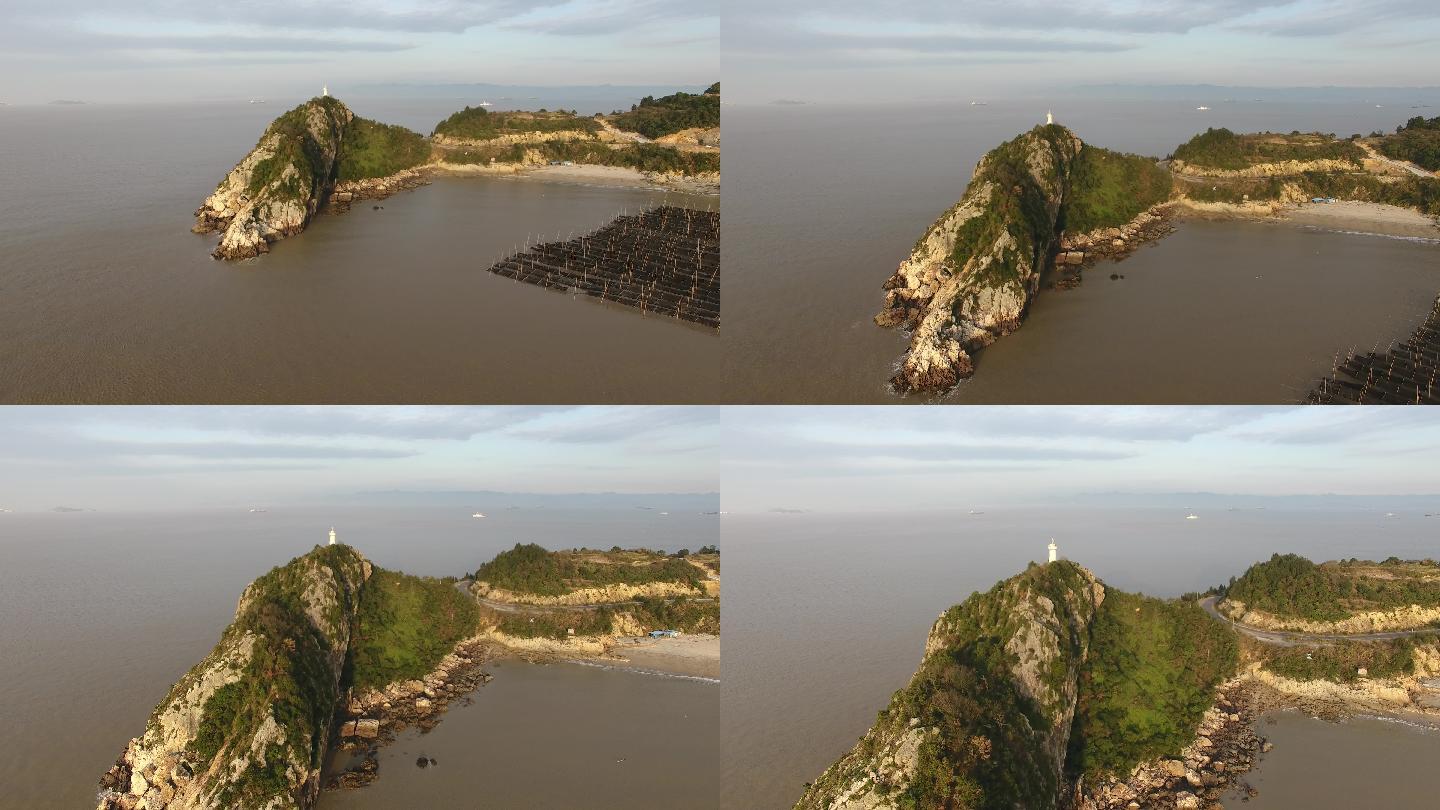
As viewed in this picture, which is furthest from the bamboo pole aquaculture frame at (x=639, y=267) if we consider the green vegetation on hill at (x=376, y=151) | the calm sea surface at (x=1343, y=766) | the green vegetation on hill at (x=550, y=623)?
the calm sea surface at (x=1343, y=766)

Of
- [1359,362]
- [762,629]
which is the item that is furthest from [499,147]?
[1359,362]

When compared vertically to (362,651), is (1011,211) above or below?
above

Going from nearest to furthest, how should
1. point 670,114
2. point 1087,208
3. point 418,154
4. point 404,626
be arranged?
point 404,626 < point 1087,208 < point 418,154 < point 670,114

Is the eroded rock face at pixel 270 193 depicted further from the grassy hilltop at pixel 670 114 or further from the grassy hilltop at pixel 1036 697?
the grassy hilltop at pixel 1036 697

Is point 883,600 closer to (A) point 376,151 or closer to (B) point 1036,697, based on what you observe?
(B) point 1036,697

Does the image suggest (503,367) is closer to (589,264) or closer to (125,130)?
(589,264)

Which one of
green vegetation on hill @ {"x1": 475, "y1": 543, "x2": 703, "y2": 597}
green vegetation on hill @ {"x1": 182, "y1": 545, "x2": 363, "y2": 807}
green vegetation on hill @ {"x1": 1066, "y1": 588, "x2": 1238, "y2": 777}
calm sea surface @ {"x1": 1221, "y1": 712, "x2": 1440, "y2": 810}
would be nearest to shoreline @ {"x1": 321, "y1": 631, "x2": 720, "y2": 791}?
green vegetation on hill @ {"x1": 182, "y1": 545, "x2": 363, "y2": 807}

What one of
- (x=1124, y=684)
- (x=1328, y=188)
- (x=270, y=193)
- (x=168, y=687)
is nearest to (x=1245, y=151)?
(x=1328, y=188)
